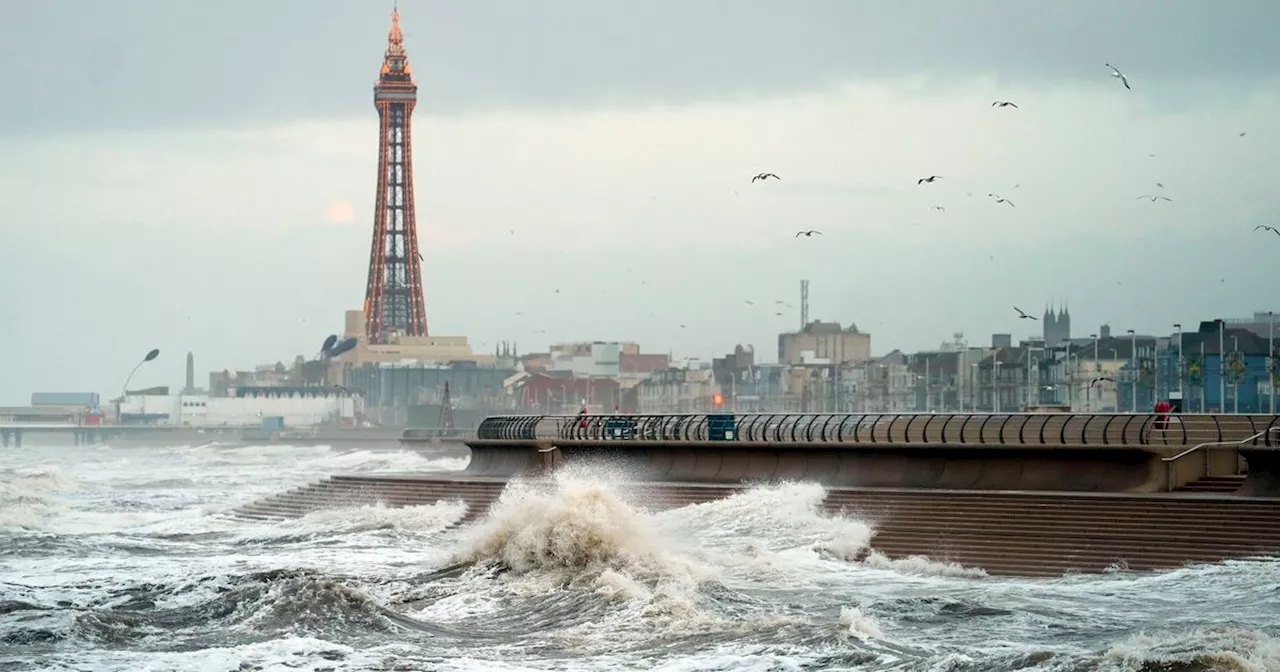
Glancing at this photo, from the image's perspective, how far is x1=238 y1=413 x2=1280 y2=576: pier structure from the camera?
21.9 meters

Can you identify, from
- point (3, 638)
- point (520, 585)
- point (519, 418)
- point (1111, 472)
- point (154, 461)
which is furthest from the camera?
point (154, 461)

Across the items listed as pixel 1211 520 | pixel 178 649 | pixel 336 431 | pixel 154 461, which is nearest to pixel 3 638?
pixel 178 649

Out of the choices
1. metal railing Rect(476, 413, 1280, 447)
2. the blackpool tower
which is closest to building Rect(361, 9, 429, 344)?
the blackpool tower

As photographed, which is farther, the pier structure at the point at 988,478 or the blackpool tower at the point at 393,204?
the blackpool tower at the point at 393,204

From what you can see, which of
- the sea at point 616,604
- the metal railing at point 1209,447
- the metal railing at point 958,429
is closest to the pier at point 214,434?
the metal railing at point 958,429

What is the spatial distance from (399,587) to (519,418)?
14.0 meters

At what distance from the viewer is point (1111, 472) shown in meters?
24.7

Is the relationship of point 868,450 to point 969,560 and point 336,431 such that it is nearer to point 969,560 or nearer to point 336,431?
point 969,560

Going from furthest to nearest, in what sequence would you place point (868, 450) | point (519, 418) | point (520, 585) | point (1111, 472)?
point (519, 418), point (868, 450), point (1111, 472), point (520, 585)

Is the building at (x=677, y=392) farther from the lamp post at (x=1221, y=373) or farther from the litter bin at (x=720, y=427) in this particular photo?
the litter bin at (x=720, y=427)

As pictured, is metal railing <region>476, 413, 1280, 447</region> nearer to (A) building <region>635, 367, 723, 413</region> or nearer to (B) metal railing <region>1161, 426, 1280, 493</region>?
(B) metal railing <region>1161, 426, 1280, 493</region>

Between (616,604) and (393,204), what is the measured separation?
147143mm

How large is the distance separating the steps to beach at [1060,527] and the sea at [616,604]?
1.40 feet

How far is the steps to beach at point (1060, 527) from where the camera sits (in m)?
21.3
